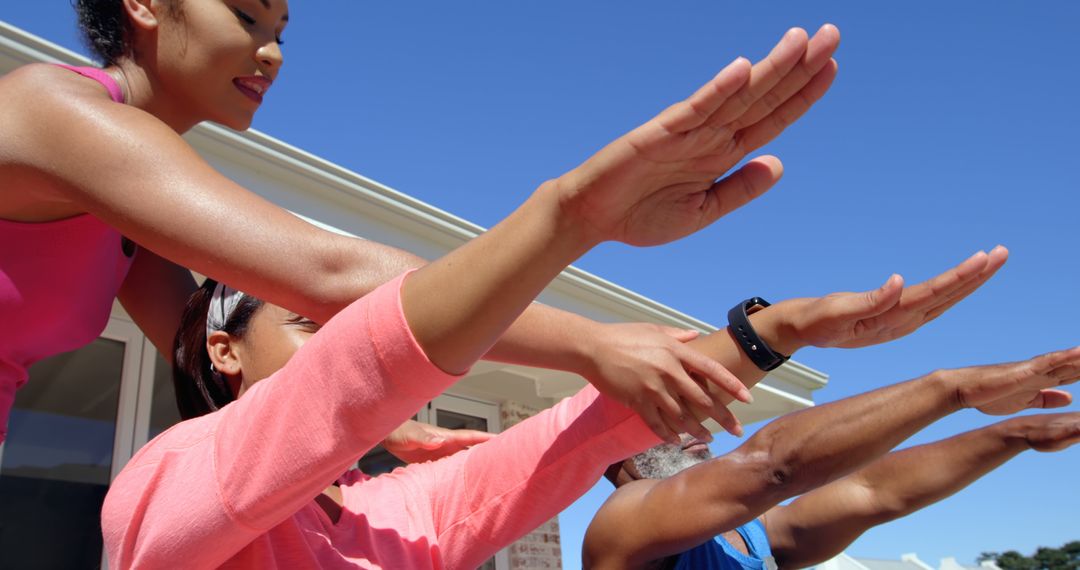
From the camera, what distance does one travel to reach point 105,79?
5.35 ft

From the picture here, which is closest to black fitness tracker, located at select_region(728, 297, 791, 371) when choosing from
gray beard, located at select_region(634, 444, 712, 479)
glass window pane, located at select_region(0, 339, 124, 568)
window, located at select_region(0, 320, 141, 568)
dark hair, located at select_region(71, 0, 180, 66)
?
dark hair, located at select_region(71, 0, 180, 66)

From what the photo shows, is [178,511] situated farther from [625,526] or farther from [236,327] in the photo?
[625,526]

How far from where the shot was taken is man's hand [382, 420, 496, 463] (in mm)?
2041

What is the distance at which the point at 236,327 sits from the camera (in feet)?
6.29

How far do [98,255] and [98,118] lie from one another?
1.39 feet

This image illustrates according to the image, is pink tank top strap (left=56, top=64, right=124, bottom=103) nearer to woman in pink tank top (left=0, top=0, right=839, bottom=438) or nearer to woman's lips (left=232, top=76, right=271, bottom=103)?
woman in pink tank top (left=0, top=0, right=839, bottom=438)

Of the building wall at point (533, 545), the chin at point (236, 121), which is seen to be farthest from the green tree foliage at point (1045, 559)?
the chin at point (236, 121)

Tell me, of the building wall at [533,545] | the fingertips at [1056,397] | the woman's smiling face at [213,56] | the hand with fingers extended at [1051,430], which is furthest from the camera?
the building wall at [533,545]

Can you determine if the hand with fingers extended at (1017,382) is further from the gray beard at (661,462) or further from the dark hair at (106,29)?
the dark hair at (106,29)

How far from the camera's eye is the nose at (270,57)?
179 cm

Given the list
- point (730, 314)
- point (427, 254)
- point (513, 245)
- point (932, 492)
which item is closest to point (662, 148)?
point (513, 245)

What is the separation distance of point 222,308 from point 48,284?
0.37 m

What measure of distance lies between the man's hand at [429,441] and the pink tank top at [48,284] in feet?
2.25

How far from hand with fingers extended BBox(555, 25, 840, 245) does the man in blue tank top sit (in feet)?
4.34
